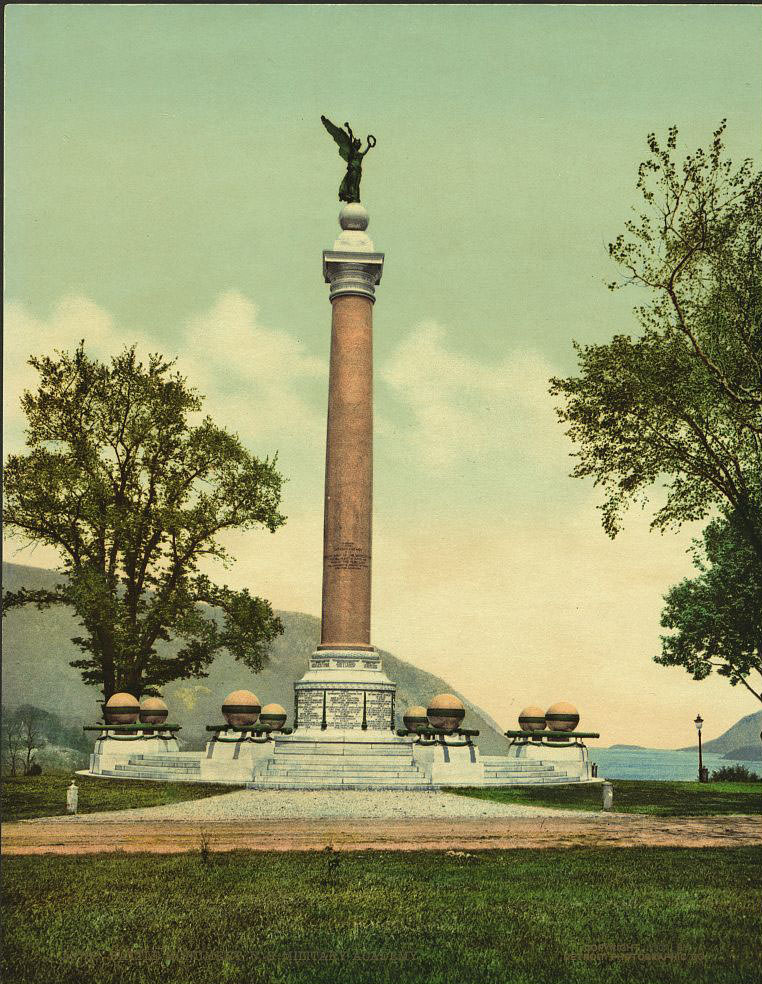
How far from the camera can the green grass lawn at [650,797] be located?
996 inches

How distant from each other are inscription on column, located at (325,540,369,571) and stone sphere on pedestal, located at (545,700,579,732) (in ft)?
35.1

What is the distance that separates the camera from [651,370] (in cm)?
2517

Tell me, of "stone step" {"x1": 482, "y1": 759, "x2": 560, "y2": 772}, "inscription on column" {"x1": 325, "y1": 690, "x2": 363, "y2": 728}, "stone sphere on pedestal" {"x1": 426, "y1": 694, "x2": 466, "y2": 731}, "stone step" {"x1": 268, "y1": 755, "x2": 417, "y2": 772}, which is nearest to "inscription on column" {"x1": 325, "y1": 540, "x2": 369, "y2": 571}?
"inscription on column" {"x1": 325, "y1": 690, "x2": 363, "y2": 728}

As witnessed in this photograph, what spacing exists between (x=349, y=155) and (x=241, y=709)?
70.4 ft

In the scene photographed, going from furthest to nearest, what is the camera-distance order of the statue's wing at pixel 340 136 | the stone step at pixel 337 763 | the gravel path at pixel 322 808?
the statue's wing at pixel 340 136
the stone step at pixel 337 763
the gravel path at pixel 322 808

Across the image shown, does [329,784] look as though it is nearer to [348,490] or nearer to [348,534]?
[348,534]

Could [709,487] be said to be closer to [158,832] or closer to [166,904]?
[158,832]

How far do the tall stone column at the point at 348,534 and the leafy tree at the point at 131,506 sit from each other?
643cm

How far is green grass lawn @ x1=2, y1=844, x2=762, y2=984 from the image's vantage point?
30.9 ft

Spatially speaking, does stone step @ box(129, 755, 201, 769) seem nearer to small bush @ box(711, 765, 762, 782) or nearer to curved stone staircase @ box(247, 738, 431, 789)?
curved stone staircase @ box(247, 738, 431, 789)

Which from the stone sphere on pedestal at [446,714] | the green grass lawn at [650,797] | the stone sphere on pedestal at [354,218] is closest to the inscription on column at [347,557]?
the stone sphere on pedestal at [446,714]

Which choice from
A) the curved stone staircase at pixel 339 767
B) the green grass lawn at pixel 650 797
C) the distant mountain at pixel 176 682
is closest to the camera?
the green grass lawn at pixel 650 797

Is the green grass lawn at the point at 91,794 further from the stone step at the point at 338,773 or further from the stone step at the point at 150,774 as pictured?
the stone step at the point at 338,773

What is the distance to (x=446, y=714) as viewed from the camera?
111ft
